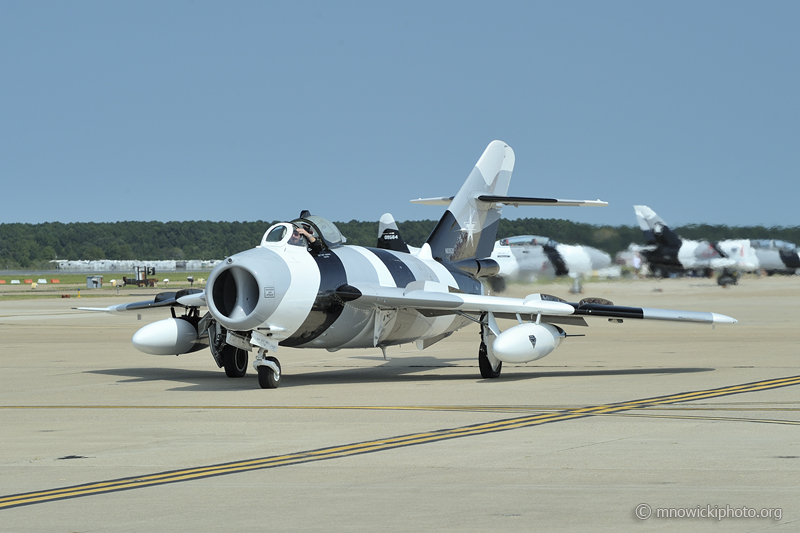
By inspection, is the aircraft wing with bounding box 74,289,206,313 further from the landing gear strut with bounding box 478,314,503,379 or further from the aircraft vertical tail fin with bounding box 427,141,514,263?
the aircraft vertical tail fin with bounding box 427,141,514,263

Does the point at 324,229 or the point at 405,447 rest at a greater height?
the point at 324,229

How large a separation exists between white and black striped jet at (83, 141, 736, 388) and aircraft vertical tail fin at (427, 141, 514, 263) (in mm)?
931

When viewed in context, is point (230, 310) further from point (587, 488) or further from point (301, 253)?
point (587, 488)

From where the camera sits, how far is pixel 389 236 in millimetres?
23562

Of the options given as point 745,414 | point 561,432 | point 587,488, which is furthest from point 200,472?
point 745,414

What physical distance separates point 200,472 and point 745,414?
803 cm

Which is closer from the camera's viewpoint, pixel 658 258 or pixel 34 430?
pixel 34 430

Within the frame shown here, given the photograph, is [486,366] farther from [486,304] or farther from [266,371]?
[266,371]

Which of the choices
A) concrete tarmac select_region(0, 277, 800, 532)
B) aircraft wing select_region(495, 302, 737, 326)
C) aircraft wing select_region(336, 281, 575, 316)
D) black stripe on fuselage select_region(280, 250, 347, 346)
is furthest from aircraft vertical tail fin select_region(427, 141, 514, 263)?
black stripe on fuselage select_region(280, 250, 347, 346)

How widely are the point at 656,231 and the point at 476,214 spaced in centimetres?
2243

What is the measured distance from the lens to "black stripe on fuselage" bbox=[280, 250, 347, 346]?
18781mm

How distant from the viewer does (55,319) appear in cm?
4778

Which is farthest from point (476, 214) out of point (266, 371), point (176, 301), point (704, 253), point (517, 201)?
point (704, 253)

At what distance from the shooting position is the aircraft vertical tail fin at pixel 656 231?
44.7 meters
